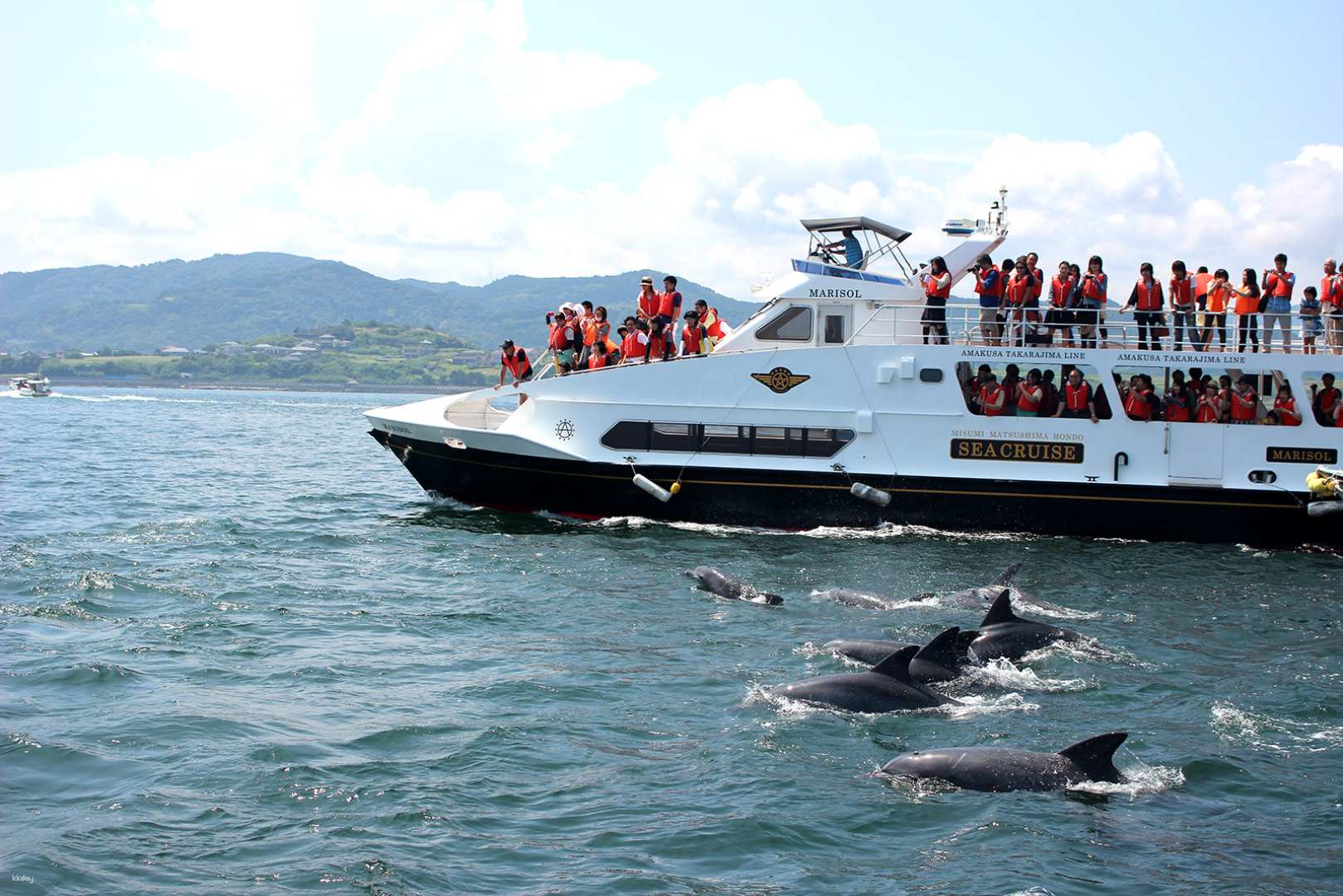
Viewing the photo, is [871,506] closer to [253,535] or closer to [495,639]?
[495,639]

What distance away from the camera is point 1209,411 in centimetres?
2295

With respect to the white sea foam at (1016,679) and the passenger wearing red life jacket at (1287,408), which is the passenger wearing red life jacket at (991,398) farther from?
the white sea foam at (1016,679)

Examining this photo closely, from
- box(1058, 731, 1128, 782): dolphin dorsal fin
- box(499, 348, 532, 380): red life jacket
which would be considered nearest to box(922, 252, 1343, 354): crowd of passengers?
box(499, 348, 532, 380): red life jacket

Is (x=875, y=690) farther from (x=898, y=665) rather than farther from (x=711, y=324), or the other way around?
(x=711, y=324)

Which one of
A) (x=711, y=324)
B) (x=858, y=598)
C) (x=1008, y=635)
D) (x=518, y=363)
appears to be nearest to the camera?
(x=1008, y=635)

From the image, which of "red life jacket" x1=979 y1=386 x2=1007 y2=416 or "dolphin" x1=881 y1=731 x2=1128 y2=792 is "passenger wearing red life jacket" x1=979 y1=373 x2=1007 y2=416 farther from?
"dolphin" x1=881 y1=731 x2=1128 y2=792

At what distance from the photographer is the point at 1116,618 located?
17250 millimetres

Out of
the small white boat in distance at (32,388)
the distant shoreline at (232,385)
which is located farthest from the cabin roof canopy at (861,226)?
the distant shoreline at (232,385)

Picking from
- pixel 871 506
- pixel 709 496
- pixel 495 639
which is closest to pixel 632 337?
pixel 709 496

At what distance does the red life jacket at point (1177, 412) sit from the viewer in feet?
75.5

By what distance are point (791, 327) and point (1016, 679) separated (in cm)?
1155

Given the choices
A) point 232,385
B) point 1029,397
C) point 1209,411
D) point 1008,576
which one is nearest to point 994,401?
point 1029,397

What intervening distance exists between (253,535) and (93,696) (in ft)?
37.3

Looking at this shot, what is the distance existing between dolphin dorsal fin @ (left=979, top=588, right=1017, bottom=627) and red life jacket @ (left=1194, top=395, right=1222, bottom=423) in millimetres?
9914
